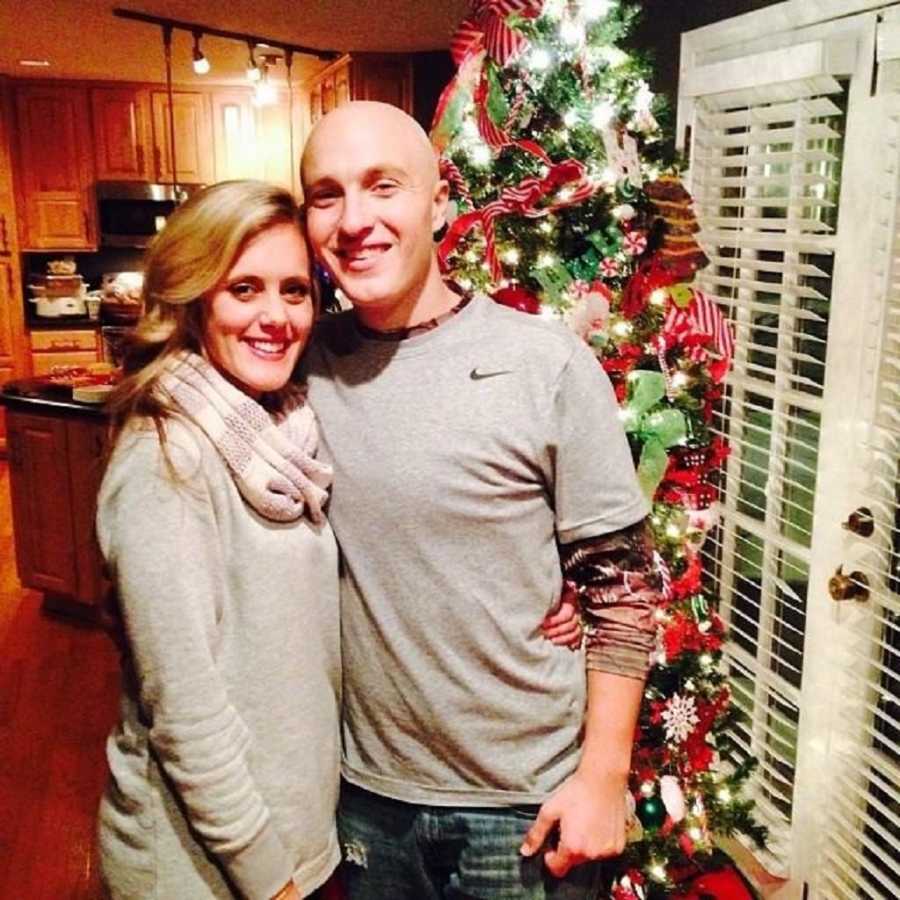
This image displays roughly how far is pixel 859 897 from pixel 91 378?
361cm

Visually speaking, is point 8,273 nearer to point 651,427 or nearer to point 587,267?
point 587,267

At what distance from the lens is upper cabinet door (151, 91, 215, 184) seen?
7090mm

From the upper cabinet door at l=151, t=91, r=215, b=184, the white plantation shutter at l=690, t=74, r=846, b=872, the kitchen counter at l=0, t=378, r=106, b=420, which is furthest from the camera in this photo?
the upper cabinet door at l=151, t=91, r=215, b=184

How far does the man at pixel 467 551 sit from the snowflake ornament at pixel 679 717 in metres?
0.79

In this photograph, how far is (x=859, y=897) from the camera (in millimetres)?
2172

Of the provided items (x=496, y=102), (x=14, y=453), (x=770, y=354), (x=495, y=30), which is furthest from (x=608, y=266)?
(x=14, y=453)

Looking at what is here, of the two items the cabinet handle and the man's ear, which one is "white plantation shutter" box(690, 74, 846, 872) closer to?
the man's ear

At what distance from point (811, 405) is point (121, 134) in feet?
20.3

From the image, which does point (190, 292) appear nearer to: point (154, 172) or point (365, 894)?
point (365, 894)

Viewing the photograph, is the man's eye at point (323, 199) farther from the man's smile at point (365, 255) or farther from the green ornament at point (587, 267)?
the green ornament at point (587, 267)

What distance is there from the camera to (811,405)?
2.14 metres

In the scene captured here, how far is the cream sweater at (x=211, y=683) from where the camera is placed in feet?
3.94

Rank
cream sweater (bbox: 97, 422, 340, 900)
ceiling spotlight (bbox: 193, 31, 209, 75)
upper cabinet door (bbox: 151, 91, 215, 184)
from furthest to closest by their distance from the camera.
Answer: upper cabinet door (bbox: 151, 91, 215, 184) < ceiling spotlight (bbox: 193, 31, 209, 75) < cream sweater (bbox: 97, 422, 340, 900)

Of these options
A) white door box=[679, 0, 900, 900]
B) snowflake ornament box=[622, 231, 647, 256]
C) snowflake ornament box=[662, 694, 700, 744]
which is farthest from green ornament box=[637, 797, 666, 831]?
snowflake ornament box=[622, 231, 647, 256]
